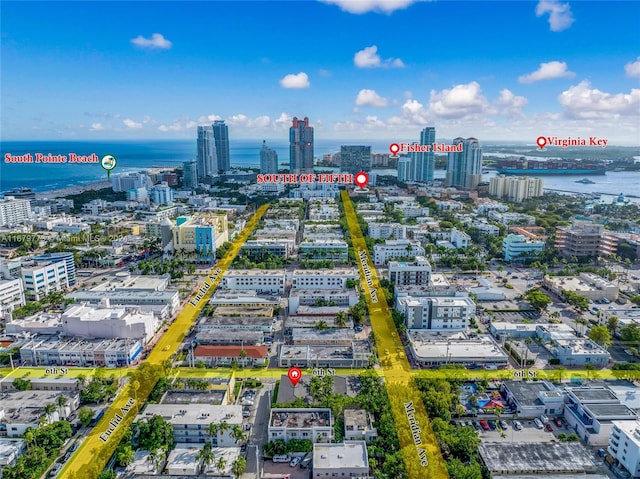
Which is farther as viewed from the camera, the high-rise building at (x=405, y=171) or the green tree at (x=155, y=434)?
the high-rise building at (x=405, y=171)

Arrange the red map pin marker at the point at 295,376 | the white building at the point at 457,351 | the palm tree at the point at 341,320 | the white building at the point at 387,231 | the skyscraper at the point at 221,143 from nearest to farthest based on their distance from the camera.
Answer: the red map pin marker at the point at 295,376 → the white building at the point at 457,351 → the palm tree at the point at 341,320 → the white building at the point at 387,231 → the skyscraper at the point at 221,143

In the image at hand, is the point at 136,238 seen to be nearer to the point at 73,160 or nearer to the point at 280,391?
the point at 73,160

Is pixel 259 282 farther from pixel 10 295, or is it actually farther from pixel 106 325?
pixel 10 295

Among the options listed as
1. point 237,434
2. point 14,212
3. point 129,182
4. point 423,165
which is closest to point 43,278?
point 237,434

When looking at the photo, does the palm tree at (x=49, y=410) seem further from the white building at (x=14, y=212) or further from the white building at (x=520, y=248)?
the white building at (x=14, y=212)

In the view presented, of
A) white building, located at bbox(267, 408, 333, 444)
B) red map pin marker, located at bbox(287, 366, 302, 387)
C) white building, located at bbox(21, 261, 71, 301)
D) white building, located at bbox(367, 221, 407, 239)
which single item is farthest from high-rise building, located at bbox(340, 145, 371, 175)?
white building, located at bbox(267, 408, 333, 444)

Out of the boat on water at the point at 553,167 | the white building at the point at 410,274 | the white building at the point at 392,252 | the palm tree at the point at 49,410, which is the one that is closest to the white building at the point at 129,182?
the white building at the point at 392,252
